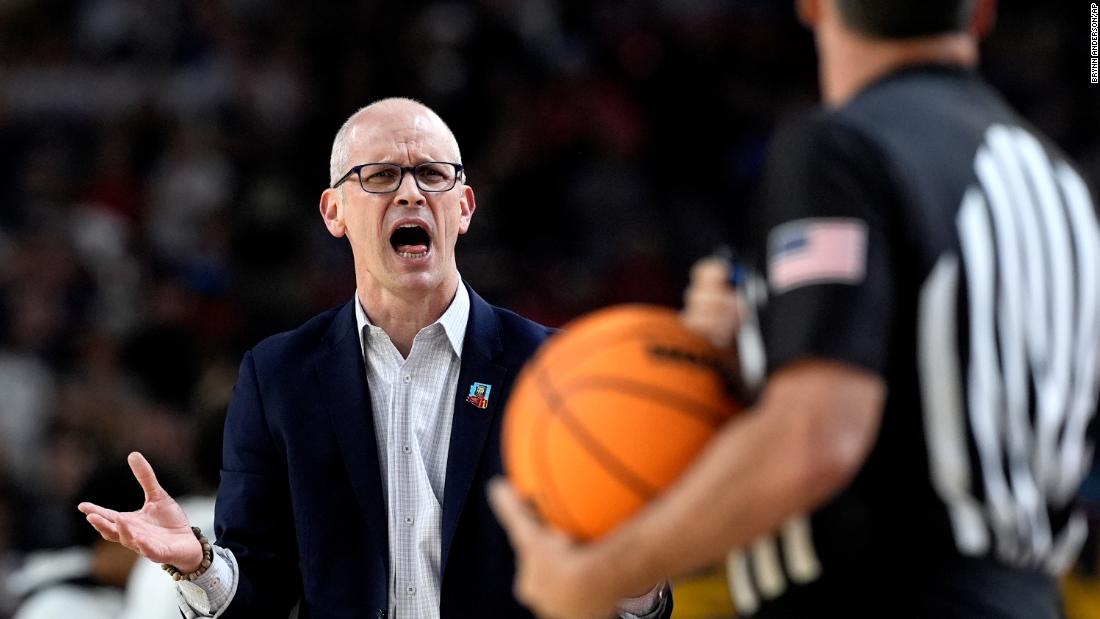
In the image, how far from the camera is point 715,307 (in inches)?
104

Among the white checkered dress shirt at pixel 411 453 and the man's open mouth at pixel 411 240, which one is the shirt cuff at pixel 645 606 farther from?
the man's open mouth at pixel 411 240

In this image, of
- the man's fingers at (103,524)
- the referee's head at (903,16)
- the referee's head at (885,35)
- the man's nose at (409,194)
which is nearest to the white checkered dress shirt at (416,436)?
the man's nose at (409,194)

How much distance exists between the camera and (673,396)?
93.1 inches

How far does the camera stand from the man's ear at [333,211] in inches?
166

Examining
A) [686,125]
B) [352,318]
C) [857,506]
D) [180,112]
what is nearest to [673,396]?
[857,506]

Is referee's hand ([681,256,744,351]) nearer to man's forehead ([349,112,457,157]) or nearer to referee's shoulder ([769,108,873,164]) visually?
referee's shoulder ([769,108,873,164])

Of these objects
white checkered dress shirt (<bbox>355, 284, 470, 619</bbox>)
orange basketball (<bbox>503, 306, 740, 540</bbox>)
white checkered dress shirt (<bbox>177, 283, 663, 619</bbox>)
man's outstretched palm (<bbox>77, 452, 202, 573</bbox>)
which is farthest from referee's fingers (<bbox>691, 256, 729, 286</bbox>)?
man's outstretched palm (<bbox>77, 452, 202, 573</bbox>)

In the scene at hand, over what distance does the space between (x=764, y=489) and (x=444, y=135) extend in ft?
7.72

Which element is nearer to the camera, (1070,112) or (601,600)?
(601,600)

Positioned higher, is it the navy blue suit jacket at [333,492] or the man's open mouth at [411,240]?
the man's open mouth at [411,240]

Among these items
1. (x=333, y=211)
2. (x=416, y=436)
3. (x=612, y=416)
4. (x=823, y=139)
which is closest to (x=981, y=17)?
(x=823, y=139)

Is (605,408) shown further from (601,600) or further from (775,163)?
(775,163)

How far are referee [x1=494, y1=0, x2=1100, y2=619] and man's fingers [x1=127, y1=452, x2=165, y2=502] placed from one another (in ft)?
5.35

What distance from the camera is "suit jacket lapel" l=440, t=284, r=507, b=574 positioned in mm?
3795
